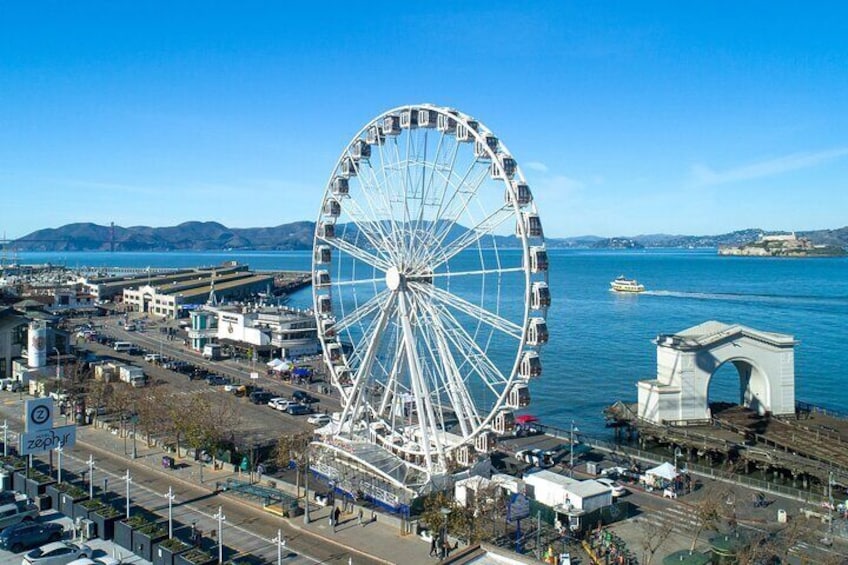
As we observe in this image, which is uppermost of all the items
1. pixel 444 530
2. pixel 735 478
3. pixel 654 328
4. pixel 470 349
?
pixel 470 349

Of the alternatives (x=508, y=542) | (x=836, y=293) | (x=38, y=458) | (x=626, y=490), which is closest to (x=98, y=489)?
(x=38, y=458)

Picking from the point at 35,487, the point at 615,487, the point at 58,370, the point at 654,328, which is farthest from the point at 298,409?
the point at 654,328

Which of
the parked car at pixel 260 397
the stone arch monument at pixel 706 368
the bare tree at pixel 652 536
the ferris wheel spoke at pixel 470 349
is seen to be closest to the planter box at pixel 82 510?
the ferris wheel spoke at pixel 470 349

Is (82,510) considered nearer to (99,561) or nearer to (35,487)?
(35,487)

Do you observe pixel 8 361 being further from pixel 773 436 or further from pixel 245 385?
pixel 773 436

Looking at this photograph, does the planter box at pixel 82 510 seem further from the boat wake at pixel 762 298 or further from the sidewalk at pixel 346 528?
the boat wake at pixel 762 298
